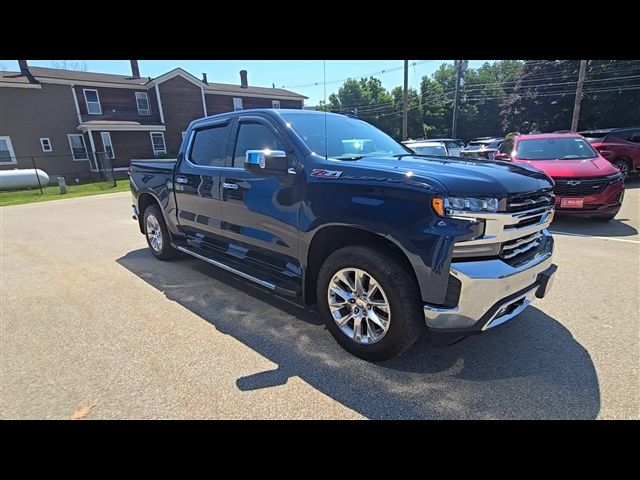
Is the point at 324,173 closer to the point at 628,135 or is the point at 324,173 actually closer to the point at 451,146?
the point at 628,135

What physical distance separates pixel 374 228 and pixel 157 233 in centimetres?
421

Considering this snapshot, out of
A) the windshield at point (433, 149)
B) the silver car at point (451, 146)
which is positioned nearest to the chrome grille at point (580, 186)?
the windshield at point (433, 149)

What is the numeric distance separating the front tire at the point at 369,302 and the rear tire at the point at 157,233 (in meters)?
3.33

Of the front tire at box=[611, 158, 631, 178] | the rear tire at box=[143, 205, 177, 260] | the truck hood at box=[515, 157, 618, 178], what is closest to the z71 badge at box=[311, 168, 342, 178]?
the rear tire at box=[143, 205, 177, 260]

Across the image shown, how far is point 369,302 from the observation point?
271 centimetres

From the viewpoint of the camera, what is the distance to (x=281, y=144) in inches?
130

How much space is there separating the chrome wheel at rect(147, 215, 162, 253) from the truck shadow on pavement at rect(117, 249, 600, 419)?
7.36ft

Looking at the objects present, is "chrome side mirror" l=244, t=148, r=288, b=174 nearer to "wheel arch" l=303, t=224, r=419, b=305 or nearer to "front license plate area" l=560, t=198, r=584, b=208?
"wheel arch" l=303, t=224, r=419, b=305

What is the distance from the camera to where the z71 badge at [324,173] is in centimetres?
279

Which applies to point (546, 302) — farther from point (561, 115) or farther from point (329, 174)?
point (561, 115)

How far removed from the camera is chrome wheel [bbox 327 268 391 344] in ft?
8.75

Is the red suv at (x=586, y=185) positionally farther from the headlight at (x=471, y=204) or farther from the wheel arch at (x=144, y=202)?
the wheel arch at (x=144, y=202)
